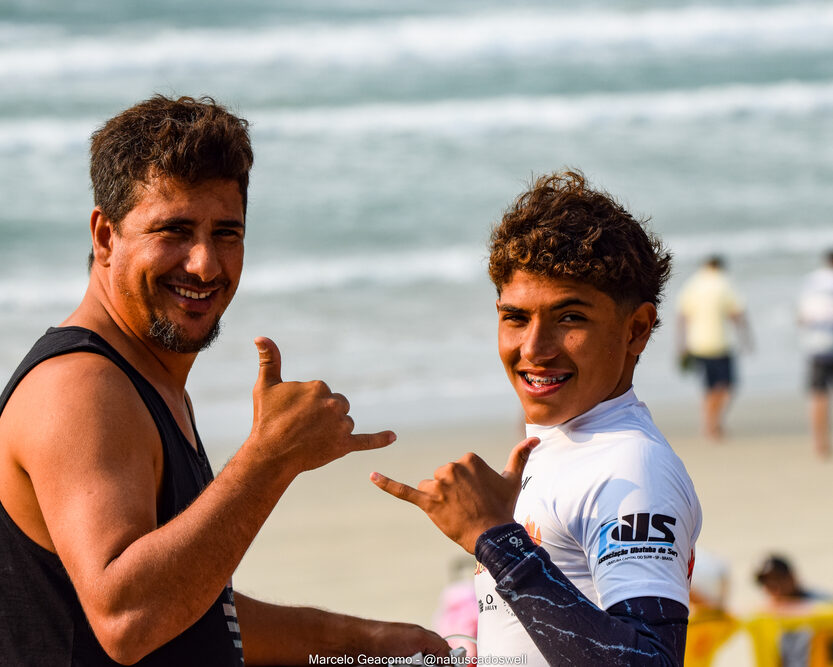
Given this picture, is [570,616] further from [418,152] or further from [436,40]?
[436,40]

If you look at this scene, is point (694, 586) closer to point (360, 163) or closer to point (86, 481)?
point (86, 481)

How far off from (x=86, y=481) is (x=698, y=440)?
10.5 m

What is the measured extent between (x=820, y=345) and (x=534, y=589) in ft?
32.9

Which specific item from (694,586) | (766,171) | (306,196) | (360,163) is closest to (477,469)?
(694,586)

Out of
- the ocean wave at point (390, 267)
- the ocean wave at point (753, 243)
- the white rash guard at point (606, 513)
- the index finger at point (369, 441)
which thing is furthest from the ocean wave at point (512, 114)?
the index finger at point (369, 441)

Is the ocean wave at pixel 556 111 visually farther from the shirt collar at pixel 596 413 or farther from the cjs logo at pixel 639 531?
the cjs logo at pixel 639 531

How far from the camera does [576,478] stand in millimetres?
2211

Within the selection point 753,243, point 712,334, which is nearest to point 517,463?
point 712,334

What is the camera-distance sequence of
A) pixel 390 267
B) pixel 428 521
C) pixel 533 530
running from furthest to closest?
1. pixel 390 267
2. pixel 428 521
3. pixel 533 530

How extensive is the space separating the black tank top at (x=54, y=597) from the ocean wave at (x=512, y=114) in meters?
22.7

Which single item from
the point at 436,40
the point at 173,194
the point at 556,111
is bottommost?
the point at 173,194

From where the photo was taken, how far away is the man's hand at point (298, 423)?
2.06m

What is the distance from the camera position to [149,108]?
2.55 metres

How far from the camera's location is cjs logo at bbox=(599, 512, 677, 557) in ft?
6.59
